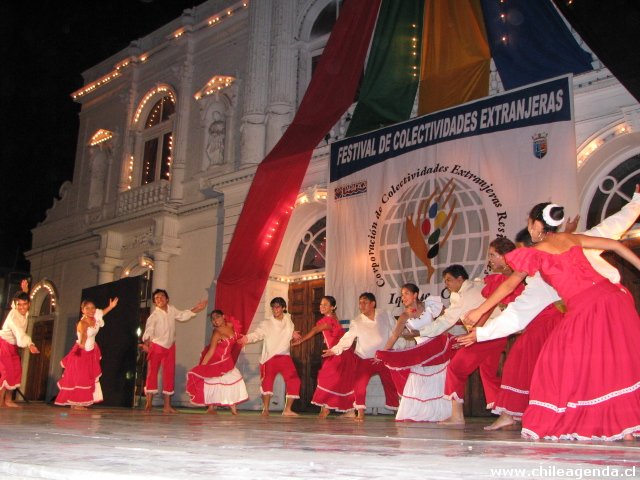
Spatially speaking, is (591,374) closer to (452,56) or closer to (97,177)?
(452,56)

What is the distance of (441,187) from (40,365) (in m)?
14.1

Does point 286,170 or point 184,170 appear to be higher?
point 184,170

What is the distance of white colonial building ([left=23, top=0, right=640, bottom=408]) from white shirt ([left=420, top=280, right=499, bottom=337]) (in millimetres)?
3556

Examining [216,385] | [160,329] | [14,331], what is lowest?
[216,385]

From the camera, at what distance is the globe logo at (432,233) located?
29.2ft

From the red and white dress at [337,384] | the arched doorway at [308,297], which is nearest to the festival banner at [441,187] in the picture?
the red and white dress at [337,384]

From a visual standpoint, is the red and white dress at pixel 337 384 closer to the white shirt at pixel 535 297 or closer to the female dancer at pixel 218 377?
the female dancer at pixel 218 377

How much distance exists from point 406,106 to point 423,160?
114 cm

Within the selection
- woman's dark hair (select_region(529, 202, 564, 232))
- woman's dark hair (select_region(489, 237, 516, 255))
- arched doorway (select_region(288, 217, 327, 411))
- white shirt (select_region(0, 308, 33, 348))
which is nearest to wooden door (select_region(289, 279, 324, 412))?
arched doorway (select_region(288, 217, 327, 411))

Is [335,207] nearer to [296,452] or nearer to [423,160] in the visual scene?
[423,160]

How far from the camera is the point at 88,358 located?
10508 mm

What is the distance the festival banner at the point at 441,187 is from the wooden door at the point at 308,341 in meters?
2.25

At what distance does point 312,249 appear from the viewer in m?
12.9

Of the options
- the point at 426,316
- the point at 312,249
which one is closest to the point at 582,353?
the point at 426,316
